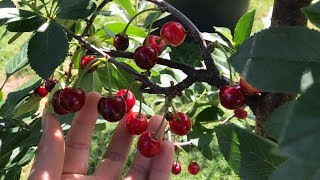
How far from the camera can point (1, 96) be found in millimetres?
1567

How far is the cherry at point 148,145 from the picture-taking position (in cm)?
104

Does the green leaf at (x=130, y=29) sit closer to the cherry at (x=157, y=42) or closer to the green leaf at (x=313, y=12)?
the cherry at (x=157, y=42)

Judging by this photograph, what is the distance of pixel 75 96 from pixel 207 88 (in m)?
0.81

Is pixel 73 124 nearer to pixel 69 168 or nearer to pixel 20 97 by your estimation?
pixel 69 168

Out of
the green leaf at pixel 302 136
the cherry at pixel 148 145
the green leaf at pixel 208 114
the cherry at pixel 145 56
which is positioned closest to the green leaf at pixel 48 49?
the cherry at pixel 145 56

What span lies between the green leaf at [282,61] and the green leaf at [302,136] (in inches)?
3.9

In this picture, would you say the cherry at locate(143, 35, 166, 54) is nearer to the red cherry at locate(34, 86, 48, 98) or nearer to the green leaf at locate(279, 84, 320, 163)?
the red cherry at locate(34, 86, 48, 98)

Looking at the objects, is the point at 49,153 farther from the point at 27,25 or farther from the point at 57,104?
the point at 27,25

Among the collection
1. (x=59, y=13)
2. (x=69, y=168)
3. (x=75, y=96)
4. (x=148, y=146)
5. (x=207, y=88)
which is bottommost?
(x=207, y=88)

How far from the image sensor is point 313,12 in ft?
1.67

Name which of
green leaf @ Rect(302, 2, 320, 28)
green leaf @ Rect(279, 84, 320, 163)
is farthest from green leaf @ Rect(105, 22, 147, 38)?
green leaf @ Rect(279, 84, 320, 163)

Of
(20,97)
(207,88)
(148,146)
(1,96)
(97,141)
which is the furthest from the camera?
(97,141)

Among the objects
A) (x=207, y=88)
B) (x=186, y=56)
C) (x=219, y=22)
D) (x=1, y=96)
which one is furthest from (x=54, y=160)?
(x=219, y=22)

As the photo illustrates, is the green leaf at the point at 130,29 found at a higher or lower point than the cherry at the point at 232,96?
lower
